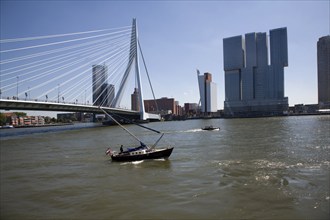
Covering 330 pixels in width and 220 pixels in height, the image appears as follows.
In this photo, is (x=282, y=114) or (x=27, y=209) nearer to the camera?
(x=27, y=209)

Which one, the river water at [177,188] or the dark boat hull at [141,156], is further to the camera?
the dark boat hull at [141,156]

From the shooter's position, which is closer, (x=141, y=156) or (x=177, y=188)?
(x=177, y=188)

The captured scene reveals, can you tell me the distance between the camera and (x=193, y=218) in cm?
1122

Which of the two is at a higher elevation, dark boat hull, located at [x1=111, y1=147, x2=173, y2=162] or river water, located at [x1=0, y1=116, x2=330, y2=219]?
dark boat hull, located at [x1=111, y1=147, x2=173, y2=162]

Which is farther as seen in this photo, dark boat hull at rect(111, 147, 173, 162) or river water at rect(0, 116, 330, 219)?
dark boat hull at rect(111, 147, 173, 162)

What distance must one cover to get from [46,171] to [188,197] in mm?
12240

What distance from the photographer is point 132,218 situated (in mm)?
11555

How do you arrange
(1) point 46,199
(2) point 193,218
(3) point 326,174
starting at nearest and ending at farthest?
(2) point 193,218
(1) point 46,199
(3) point 326,174

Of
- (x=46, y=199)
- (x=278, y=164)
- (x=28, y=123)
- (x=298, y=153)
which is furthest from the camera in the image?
(x=28, y=123)

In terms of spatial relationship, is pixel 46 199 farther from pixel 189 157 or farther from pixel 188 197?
pixel 189 157

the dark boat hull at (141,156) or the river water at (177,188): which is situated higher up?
the dark boat hull at (141,156)

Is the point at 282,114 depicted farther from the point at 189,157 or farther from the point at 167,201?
the point at 167,201

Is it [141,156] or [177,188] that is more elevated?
[141,156]

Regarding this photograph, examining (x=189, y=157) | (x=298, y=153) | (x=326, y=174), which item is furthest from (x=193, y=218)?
(x=298, y=153)
